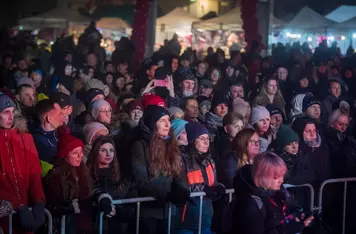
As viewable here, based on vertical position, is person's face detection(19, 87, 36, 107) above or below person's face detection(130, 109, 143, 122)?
above

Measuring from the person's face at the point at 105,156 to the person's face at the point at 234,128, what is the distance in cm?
200

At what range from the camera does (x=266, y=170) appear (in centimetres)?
471

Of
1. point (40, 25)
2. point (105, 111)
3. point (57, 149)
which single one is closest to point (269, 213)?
point (57, 149)

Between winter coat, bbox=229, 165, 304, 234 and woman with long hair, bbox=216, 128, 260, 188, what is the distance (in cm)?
156

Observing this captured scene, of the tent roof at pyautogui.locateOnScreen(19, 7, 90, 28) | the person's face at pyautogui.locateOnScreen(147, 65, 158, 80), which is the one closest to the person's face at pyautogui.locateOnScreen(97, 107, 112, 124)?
the person's face at pyautogui.locateOnScreen(147, 65, 158, 80)

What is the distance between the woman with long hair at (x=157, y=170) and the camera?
575cm

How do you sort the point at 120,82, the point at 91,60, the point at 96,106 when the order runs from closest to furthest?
1. the point at 96,106
2. the point at 120,82
3. the point at 91,60

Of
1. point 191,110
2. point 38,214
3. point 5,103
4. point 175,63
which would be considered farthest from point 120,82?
point 38,214

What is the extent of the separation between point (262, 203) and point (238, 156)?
183cm

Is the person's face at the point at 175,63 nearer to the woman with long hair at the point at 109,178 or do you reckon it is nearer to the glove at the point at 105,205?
the woman with long hair at the point at 109,178

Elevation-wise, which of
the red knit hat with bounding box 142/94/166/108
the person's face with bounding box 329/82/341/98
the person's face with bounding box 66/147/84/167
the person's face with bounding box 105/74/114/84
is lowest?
the person's face with bounding box 66/147/84/167

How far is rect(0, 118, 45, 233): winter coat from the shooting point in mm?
5180

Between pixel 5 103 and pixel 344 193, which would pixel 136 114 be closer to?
pixel 5 103

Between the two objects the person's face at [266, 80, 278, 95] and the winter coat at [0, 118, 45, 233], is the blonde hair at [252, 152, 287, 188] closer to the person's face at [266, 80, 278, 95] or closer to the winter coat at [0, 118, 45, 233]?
the winter coat at [0, 118, 45, 233]
